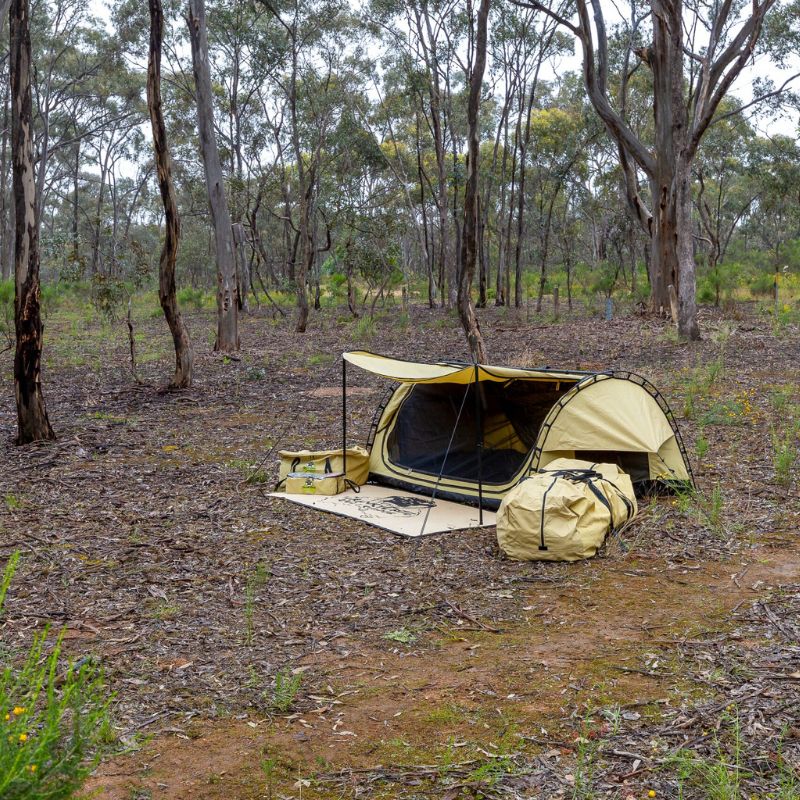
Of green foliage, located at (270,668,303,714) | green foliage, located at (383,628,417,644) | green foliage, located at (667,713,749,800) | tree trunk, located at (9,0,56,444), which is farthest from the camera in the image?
tree trunk, located at (9,0,56,444)

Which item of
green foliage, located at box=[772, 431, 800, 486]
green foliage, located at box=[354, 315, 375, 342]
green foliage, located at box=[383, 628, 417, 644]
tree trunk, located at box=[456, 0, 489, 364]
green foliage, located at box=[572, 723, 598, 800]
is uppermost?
tree trunk, located at box=[456, 0, 489, 364]

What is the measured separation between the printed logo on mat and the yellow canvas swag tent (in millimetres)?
194

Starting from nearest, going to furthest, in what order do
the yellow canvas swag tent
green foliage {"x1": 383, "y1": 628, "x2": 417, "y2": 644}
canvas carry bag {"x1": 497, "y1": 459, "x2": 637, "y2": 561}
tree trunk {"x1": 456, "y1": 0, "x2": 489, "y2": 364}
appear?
1. green foliage {"x1": 383, "y1": 628, "x2": 417, "y2": 644}
2. canvas carry bag {"x1": 497, "y1": 459, "x2": 637, "y2": 561}
3. the yellow canvas swag tent
4. tree trunk {"x1": 456, "y1": 0, "x2": 489, "y2": 364}

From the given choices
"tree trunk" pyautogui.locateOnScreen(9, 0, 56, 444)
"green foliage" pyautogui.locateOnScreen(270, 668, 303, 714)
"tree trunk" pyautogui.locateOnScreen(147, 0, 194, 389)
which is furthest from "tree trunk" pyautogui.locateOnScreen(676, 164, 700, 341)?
"green foliage" pyautogui.locateOnScreen(270, 668, 303, 714)

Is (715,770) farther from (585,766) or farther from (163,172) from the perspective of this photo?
(163,172)

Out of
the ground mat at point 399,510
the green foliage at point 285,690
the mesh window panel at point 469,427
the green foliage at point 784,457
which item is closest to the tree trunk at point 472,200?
the mesh window panel at point 469,427

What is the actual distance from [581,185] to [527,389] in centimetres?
2667

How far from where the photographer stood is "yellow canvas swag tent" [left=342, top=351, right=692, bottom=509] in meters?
6.48

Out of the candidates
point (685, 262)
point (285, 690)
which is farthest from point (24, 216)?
point (685, 262)

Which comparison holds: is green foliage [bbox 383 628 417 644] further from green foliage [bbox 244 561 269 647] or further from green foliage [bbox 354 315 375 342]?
green foliage [bbox 354 315 375 342]

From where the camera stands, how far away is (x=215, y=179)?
14945mm

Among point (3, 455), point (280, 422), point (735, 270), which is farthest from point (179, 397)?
point (735, 270)

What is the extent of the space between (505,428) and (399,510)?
141 cm

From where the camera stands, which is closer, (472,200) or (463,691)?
(463,691)
